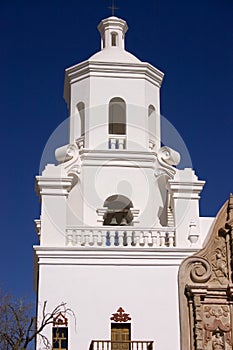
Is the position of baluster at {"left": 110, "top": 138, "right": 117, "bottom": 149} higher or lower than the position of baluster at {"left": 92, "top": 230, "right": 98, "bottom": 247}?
higher

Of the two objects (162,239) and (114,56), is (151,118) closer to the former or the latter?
(114,56)

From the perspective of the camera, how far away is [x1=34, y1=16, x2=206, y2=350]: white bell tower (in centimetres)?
2247

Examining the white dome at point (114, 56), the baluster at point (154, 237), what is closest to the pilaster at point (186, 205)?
the baluster at point (154, 237)

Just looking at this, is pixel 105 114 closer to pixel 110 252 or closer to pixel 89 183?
pixel 89 183

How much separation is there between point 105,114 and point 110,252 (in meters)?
5.08

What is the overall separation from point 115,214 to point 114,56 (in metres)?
5.31

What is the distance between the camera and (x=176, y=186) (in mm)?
24359

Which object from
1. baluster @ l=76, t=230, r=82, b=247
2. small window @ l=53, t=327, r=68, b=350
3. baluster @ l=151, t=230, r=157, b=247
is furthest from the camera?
baluster @ l=151, t=230, r=157, b=247

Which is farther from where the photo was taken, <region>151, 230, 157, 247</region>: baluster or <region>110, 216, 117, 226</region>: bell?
<region>110, 216, 117, 226</region>: bell

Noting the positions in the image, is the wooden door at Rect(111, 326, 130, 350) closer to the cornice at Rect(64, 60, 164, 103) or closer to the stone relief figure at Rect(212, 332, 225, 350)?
the stone relief figure at Rect(212, 332, 225, 350)

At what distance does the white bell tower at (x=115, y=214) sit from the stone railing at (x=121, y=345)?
3 cm

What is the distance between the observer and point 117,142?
26.0 meters

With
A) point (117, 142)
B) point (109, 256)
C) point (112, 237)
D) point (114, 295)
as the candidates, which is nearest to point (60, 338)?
point (114, 295)

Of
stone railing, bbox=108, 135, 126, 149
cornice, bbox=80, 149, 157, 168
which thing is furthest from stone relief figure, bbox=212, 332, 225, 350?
stone railing, bbox=108, 135, 126, 149
